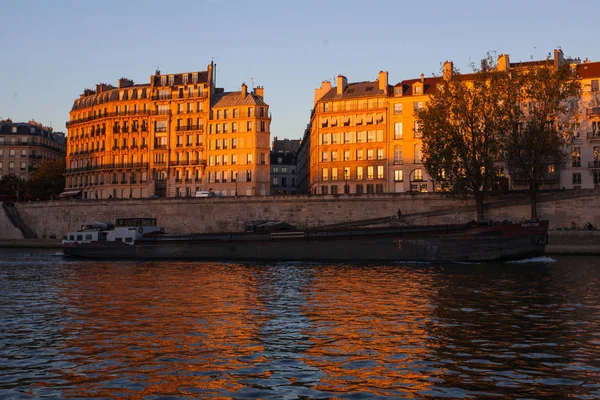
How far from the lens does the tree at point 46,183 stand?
109312 mm

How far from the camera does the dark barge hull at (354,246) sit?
45.0 m

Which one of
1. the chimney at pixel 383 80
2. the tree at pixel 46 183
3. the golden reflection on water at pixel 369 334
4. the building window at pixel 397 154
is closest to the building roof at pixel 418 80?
the chimney at pixel 383 80

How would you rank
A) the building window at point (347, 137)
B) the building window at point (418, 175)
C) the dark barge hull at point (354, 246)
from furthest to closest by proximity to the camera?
the building window at point (347, 137) → the building window at point (418, 175) → the dark barge hull at point (354, 246)

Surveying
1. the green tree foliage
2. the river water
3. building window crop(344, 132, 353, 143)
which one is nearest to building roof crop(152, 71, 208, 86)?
building window crop(344, 132, 353, 143)

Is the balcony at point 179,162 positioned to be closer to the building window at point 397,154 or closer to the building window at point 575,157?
the building window at point 397,154

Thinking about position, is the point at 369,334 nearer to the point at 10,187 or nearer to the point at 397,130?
the point at 397,130

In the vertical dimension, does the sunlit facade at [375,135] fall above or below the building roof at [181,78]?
below

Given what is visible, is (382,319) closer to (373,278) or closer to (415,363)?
(415,363)

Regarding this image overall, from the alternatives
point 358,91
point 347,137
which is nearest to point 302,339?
point 347,137

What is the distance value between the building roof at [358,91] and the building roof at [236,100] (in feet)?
30.1

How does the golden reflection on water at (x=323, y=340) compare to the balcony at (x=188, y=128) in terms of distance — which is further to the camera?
the balcony at (x=188, y=128)

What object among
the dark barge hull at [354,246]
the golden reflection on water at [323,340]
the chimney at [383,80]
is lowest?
the golden reflection on water at [323,340]

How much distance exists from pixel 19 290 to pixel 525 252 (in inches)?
1252

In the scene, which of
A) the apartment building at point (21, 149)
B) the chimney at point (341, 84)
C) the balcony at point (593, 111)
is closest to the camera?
the balcony at point (593, 111)
